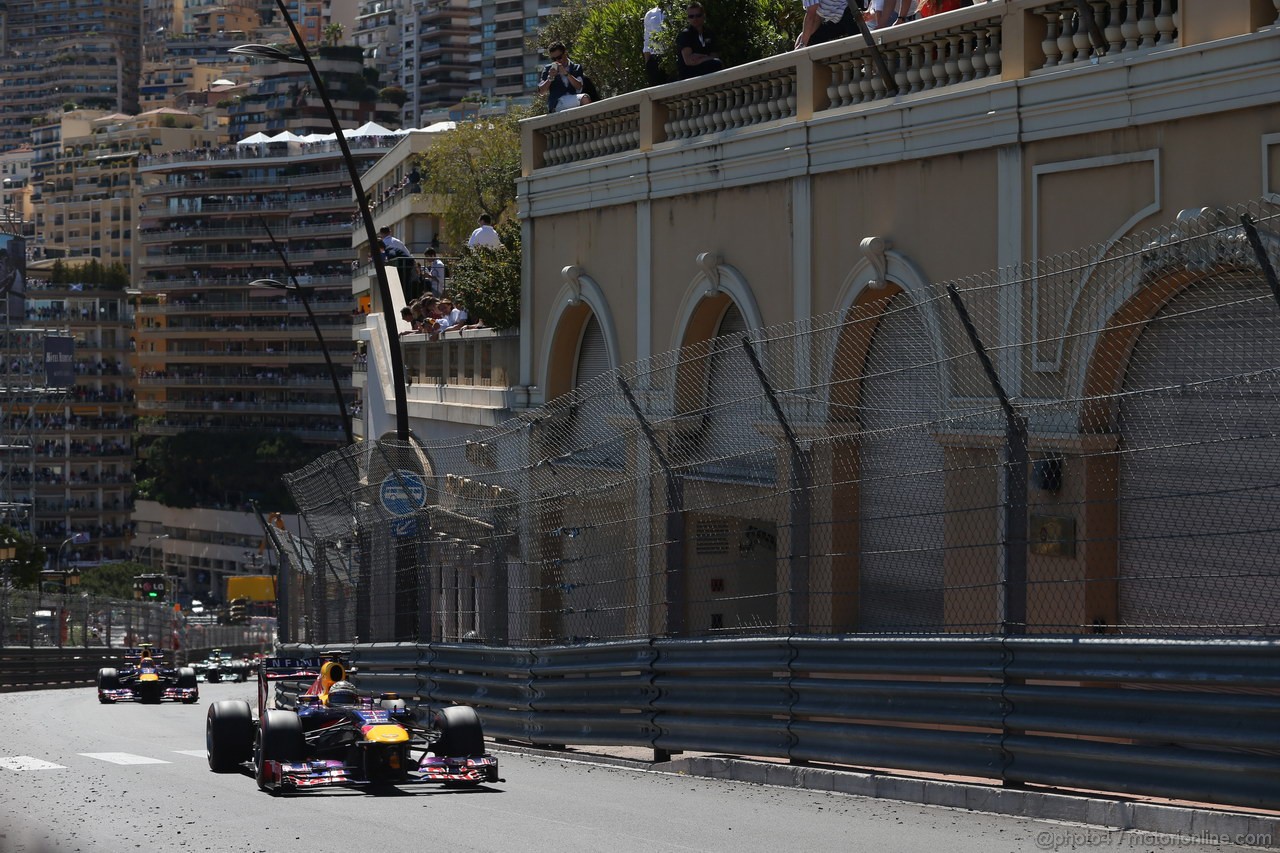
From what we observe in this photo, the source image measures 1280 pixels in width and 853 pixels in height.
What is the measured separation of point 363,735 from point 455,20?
17037 centimetres

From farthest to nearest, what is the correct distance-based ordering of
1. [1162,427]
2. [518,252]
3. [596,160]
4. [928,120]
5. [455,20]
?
[455,20] < [518,252] < [596,160] < [928,120] < [1162,427]

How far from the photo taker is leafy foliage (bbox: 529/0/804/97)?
2519 cm

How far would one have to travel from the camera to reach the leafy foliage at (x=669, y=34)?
2519 centimetres

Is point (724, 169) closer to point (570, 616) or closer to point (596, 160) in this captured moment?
point (596, 160)

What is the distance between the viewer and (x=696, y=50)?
2266cm

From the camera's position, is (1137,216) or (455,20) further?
(455,20)

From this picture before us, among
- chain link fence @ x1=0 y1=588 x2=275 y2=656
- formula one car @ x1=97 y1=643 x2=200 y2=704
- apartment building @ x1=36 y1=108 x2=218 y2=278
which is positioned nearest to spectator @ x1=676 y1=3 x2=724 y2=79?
formula one car @ x1=97 y1=643 x2=200 y2=704

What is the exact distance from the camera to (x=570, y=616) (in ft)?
52.0

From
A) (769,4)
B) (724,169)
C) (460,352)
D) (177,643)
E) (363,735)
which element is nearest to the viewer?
(363,735)

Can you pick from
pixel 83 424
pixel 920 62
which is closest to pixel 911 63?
pixel 920 62

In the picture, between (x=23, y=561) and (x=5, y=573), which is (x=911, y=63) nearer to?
(x=5, y=573)

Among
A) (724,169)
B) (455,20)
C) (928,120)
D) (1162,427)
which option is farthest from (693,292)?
(455,20)

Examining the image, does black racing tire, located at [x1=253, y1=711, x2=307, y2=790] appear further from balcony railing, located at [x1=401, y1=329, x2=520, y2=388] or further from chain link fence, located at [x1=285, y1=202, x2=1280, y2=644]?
balcony railing, located at [x1=401, y1=329, x2=520, y2=388]

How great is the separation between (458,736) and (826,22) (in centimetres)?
967
